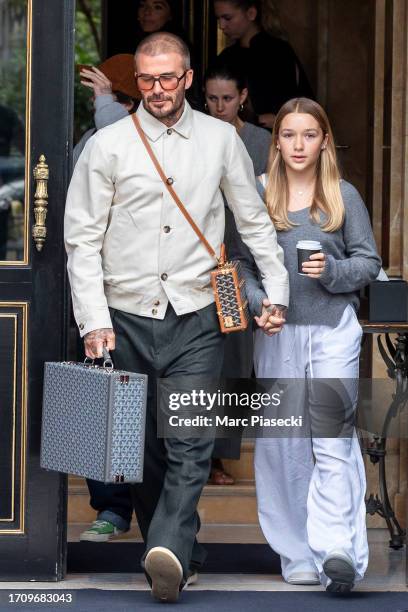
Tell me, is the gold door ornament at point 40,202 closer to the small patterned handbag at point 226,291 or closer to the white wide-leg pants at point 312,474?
the small patterned handbag at point 226,291

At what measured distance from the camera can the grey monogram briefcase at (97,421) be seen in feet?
17.9

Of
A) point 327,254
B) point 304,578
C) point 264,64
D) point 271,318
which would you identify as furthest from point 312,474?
point 264,64

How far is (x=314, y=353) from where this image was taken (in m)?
6.02

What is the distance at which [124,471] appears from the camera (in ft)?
18.0

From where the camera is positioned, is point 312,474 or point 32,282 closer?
point 32,282

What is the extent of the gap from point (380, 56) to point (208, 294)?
2.34m

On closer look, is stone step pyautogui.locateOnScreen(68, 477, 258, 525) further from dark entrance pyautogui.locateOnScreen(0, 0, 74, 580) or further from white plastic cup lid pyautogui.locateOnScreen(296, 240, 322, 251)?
white plastic cup lid pyautogui.locateOnScreen(296, 240, 322, 251)

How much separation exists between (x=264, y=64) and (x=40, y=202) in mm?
2575

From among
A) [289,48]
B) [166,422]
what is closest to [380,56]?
[289,48]

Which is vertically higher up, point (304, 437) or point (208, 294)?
point (208, 294)

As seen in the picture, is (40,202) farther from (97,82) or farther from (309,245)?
(309,245)

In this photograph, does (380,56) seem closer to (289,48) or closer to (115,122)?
(289,48)

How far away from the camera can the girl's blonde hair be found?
599 centimetres

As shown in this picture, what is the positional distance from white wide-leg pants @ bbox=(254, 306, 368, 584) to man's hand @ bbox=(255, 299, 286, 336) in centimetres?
25
